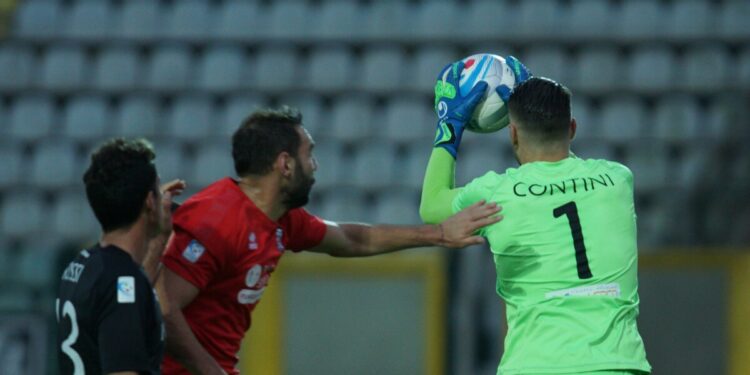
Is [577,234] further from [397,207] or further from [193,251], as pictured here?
[397,207]

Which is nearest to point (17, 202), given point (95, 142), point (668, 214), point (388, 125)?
point (95, 142)

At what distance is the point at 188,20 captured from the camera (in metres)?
11.3

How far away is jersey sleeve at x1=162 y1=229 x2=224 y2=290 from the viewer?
4.29 meters

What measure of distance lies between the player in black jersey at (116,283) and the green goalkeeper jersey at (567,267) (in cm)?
108

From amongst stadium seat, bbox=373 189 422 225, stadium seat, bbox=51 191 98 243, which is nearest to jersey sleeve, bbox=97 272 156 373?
stadium seat, bbox=373 189 422 225

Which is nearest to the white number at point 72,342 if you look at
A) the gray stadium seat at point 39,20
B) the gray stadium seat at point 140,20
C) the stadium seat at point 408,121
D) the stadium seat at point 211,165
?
the stadium seat at point 211,165

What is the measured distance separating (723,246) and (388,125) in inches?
127

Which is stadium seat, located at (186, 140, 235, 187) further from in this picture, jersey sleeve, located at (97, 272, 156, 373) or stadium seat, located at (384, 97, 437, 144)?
jersey sleeve, located at (97, 272, 156, 373)

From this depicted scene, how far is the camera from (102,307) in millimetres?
3504

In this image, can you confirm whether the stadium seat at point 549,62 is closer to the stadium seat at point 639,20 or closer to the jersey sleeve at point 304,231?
the stadium seat at point 639,20

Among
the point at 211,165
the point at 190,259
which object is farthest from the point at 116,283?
the point at 211,165

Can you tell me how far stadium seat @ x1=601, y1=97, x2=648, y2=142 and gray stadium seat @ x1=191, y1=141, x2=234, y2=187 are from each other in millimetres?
3124

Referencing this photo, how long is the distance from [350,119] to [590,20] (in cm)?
227

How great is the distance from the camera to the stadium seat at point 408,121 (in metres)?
10.4
